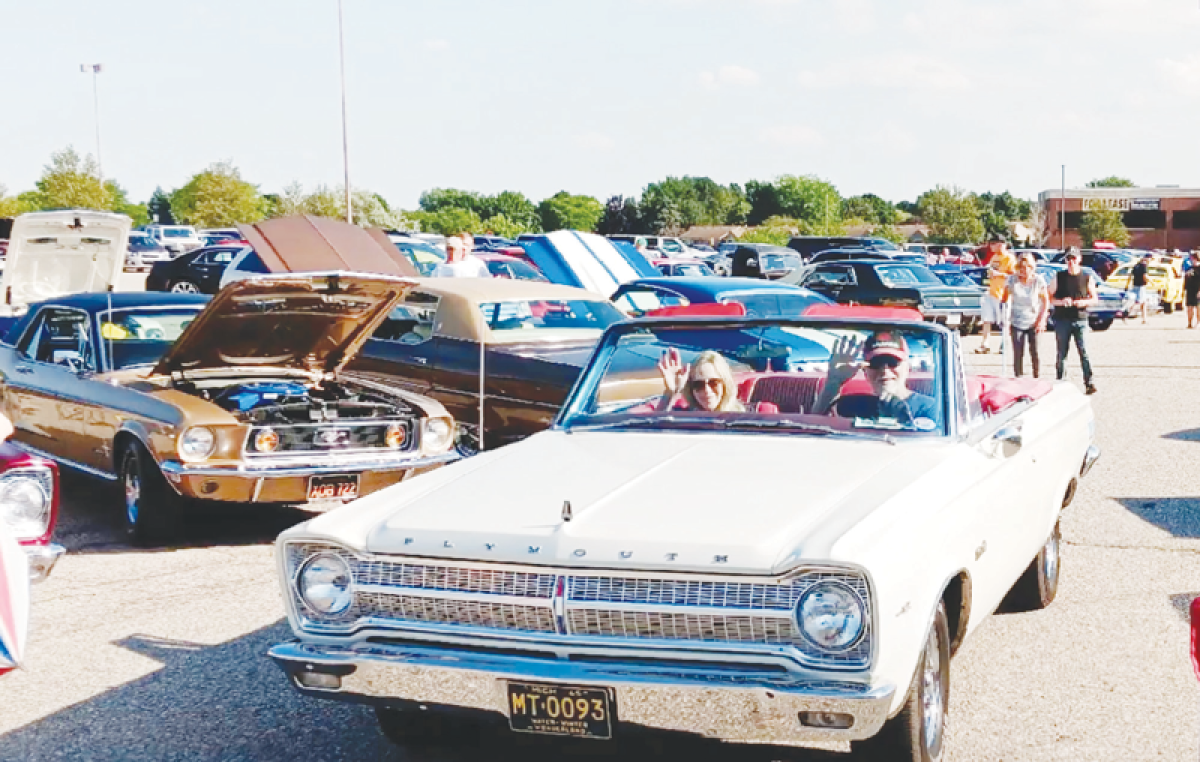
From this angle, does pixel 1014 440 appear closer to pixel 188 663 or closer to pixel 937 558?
pixel 937 558

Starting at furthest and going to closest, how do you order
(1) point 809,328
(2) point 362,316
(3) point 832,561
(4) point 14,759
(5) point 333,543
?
(2) point 362,316, (1) point 809,328, (4) point 14,759, (5) point 333,543, (3) point 832,561

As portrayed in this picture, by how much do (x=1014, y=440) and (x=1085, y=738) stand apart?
1092 millimetres

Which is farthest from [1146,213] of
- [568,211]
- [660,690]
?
[660,690]

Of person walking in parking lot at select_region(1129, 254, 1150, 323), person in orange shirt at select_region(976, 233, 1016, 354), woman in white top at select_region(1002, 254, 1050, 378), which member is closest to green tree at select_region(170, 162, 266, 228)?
person walking in parking lot at select_region(1129, 254, 1150, 323)

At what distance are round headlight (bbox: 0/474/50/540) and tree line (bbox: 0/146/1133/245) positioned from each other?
2127 inches

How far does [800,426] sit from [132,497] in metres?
4.79

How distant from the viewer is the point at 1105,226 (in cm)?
8819

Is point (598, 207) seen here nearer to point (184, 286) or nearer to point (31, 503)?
point (184, 286)

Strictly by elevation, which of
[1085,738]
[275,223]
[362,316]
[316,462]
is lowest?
[1085,738]

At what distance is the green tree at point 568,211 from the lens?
155875 mm

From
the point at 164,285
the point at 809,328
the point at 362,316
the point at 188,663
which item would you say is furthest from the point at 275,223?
the point at 164,285

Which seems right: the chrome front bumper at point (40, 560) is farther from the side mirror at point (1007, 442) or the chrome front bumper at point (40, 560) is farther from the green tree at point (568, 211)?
the green tree at point (568, 211)

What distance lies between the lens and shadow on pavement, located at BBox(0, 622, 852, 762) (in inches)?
191

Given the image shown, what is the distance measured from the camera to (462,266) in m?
13.4
